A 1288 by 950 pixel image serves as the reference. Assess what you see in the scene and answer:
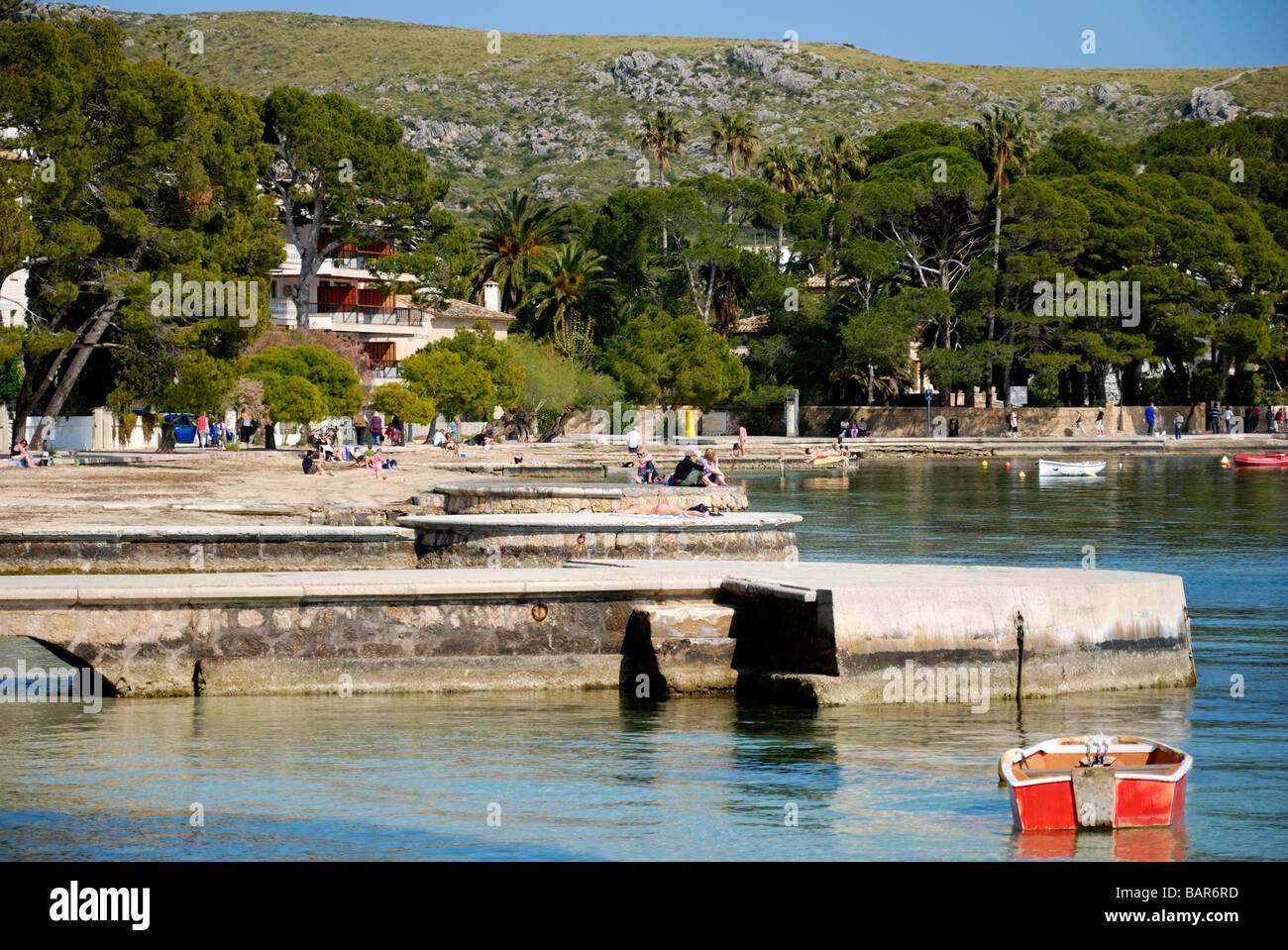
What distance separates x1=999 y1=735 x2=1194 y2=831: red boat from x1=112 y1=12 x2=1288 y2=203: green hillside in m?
156

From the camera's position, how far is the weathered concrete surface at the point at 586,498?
28.6 metres

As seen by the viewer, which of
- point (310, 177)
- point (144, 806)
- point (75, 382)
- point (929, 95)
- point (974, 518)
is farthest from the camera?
point (929, 95)

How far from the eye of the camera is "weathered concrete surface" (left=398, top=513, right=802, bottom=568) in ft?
76.8

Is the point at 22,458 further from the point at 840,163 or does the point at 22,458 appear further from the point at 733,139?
the point at 733,139

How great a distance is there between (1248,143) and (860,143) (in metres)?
25.7

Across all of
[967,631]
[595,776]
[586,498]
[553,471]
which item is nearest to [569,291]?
[553,471]

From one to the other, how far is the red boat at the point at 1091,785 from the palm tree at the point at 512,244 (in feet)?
265

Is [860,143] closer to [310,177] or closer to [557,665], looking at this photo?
[310,177]

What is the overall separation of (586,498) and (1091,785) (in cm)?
1807

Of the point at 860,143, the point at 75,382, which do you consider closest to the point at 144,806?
the point at 75,382

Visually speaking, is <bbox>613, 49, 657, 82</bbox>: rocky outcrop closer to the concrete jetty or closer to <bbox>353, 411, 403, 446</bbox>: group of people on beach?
<bbox>353, 411, 403, 446</bbox>: group of people on beach

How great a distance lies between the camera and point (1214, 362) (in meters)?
83.4

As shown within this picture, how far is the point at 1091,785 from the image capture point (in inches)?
455

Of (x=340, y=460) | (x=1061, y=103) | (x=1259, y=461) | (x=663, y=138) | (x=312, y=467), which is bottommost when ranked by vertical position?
(x=1259, y=461)
